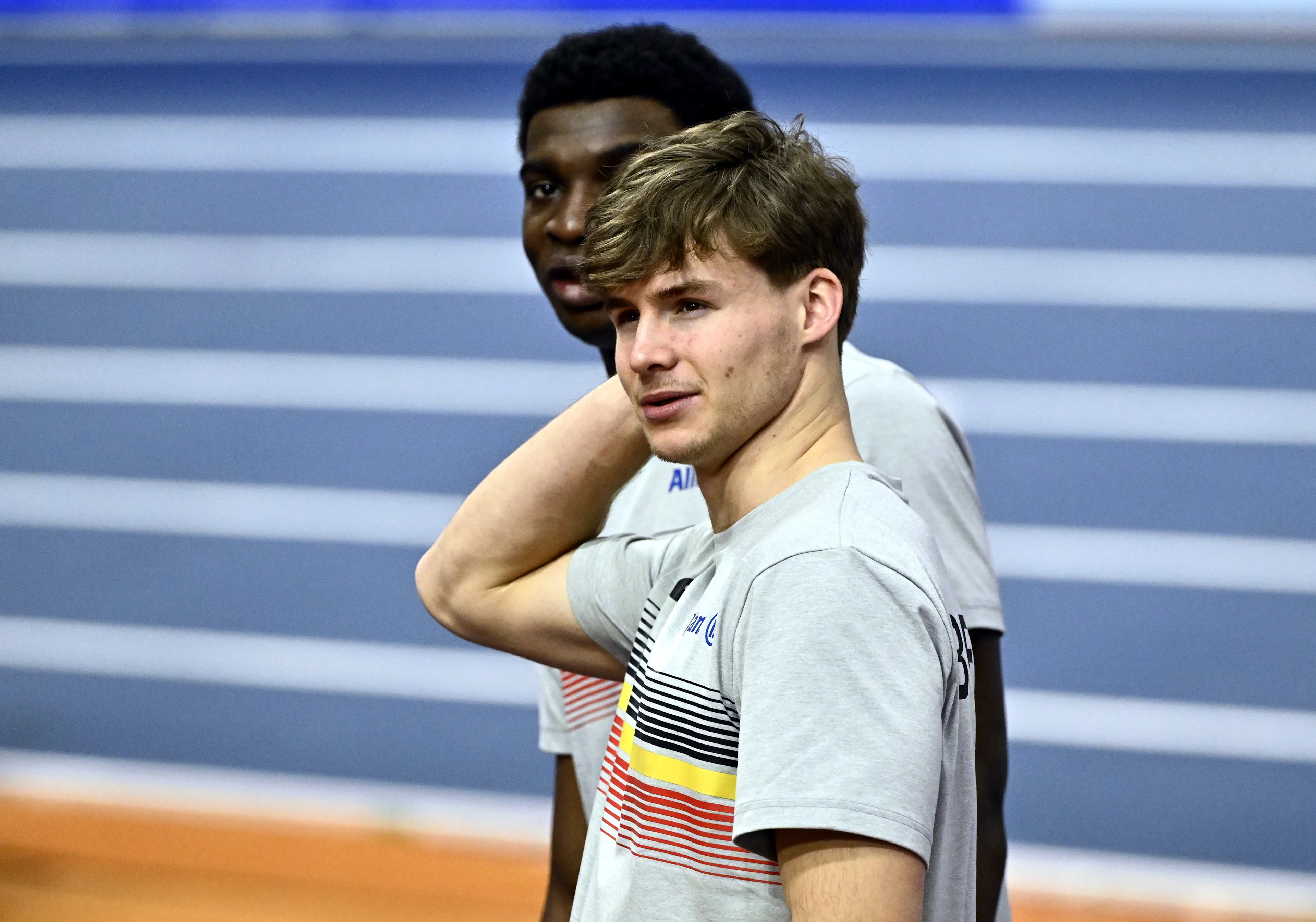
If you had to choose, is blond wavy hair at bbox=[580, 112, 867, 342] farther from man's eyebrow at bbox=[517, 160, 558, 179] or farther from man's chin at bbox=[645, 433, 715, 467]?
man's eyebrow at bbox=[517, 160, 558, 179]

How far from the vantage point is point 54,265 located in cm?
524

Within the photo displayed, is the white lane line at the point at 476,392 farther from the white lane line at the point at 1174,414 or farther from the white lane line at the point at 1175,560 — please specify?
the white lane line at the point at 1175,560

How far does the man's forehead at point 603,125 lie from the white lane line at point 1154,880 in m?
3.07

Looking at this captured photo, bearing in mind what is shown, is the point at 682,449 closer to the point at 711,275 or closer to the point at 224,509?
the point at 711,275

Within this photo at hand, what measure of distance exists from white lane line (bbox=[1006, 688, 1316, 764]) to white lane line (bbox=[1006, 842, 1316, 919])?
1.15 feet

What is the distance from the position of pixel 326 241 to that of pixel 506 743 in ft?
6.77

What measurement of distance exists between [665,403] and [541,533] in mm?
345

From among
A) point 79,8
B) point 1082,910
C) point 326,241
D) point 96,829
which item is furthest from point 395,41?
point 1082,910

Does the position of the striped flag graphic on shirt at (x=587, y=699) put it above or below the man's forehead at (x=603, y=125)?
below

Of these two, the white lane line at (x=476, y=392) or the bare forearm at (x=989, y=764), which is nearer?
the bare forearm at (x=989, y=764)

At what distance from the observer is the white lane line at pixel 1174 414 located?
4.28m

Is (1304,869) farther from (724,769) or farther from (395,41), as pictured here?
(395,41)

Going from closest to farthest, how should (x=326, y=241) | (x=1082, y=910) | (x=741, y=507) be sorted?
(x=741, y=507), (x=1082, y=910), (x=326, y=241)

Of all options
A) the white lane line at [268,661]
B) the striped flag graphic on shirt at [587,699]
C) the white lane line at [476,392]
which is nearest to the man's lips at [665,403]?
the striped flag graphic on shirt at [587,699]
